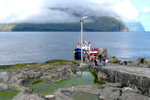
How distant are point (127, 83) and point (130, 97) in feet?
14.8

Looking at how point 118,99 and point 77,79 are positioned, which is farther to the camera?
point 77,79

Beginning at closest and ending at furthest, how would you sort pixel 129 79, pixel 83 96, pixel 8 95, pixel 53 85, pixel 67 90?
pixel 83 96 → pixel 8 95 → pixel 67 90 → pixel 129 79 → pixel 53 85

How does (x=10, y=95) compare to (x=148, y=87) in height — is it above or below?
below

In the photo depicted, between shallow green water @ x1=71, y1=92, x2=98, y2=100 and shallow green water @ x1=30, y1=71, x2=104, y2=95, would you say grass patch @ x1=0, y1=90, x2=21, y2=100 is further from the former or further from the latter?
shallow green water @ x1=71, y1=92, x2=98, y2=100

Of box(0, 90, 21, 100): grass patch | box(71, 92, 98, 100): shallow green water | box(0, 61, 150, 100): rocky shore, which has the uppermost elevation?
box(0, 61, 150, 100): rocky shore

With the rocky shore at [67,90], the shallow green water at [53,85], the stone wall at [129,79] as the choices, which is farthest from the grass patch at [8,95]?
the stone wall at [129,79]

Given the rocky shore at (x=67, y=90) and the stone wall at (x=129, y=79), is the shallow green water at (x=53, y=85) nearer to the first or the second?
the rocky shore at (x=67, y=90)

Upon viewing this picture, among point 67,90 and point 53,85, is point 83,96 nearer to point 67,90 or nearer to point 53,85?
point 67,90

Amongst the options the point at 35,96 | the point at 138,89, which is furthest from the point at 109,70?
the point at 35,96

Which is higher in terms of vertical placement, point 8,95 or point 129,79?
point 129,79

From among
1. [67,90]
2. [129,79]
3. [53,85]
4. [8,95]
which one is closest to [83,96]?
[67,90]

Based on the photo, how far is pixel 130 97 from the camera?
14133mm

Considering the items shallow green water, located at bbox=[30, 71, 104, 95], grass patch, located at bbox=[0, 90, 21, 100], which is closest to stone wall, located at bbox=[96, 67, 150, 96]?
shallow green water, located at bbox=[30, 71, 104, 95]

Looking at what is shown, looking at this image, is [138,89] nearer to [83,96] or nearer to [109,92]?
[109,92]
